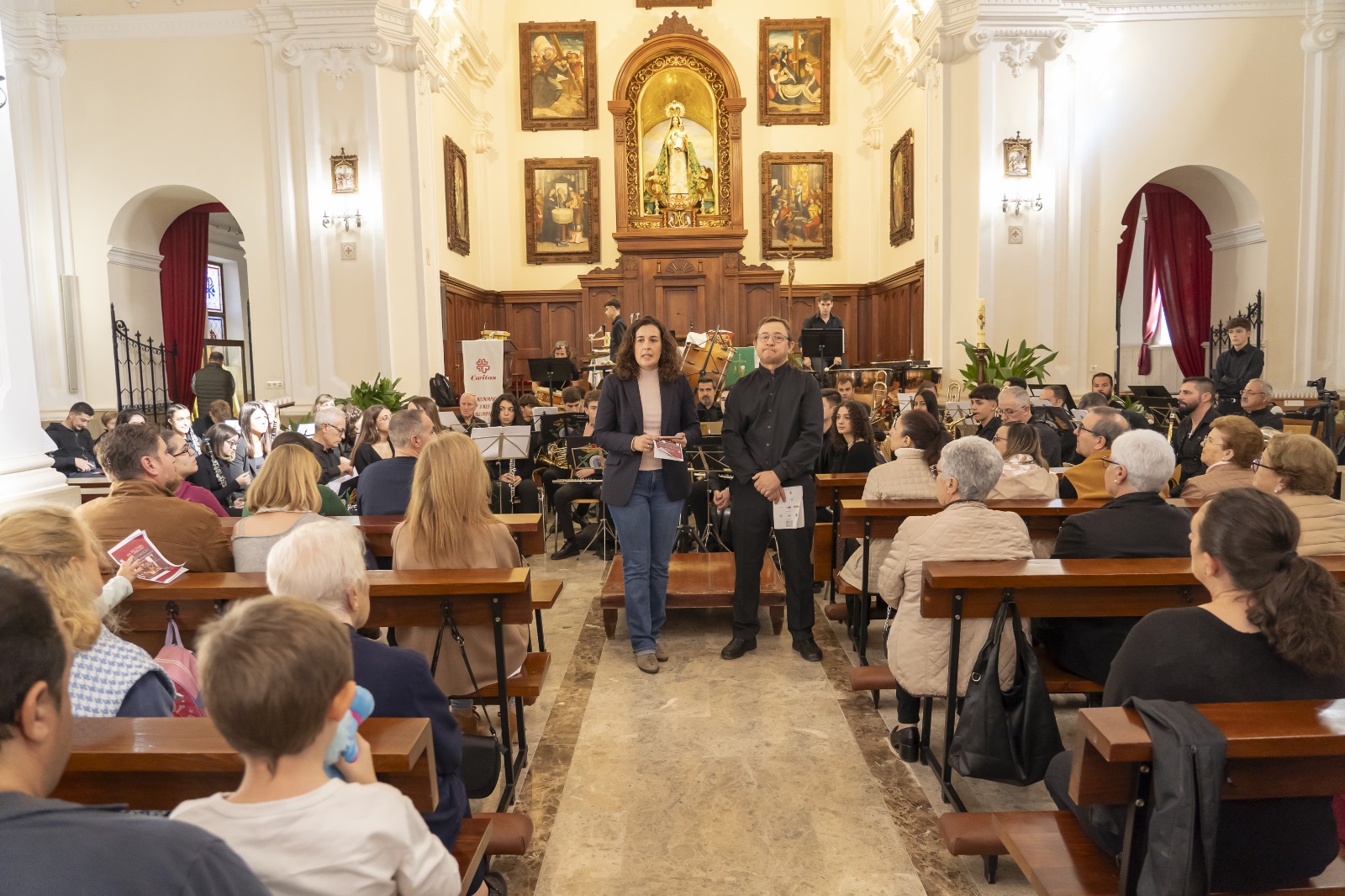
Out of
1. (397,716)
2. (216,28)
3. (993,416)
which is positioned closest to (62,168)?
(216,28)

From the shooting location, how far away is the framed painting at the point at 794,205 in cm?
1567

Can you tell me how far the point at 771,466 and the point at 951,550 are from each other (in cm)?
151

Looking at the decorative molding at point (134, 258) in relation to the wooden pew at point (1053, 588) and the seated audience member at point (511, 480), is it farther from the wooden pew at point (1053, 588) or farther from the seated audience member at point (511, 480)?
the wooden pew at point (1053, 588)

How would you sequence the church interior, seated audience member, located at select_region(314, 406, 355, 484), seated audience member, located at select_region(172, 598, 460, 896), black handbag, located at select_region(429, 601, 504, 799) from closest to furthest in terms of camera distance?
1. seated audience member, located at select_region(172, 598, 460, 896)
2. black handbag, located at select_region(429, 601, 504, 799)
3. the church interior
4. seated audience member, located at select_region(314, 406, 355, 484)

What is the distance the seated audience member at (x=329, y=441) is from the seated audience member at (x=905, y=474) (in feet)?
12.0

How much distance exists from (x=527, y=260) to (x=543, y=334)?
138 cm

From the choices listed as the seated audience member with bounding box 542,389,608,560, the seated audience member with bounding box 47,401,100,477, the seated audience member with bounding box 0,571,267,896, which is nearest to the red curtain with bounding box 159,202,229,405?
the seated audience member with bounding box 47,401,100,477

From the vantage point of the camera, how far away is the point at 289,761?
1.32 metres

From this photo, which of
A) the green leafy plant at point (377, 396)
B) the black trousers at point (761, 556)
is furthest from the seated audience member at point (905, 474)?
the green leafy plant at point (377, 396)

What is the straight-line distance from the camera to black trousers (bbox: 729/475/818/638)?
461cm

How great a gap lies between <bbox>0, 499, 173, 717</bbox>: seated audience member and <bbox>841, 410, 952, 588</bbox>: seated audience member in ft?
10.2

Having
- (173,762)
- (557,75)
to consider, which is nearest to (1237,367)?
(173,762)

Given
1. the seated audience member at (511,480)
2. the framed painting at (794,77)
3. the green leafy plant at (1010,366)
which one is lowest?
the seated audience member at (511,480)

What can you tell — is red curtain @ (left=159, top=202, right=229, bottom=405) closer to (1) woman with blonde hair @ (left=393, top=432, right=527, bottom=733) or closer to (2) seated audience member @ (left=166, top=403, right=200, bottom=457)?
(2) seated audience member @ (left=166, top=403, right=200, bottom=457)
